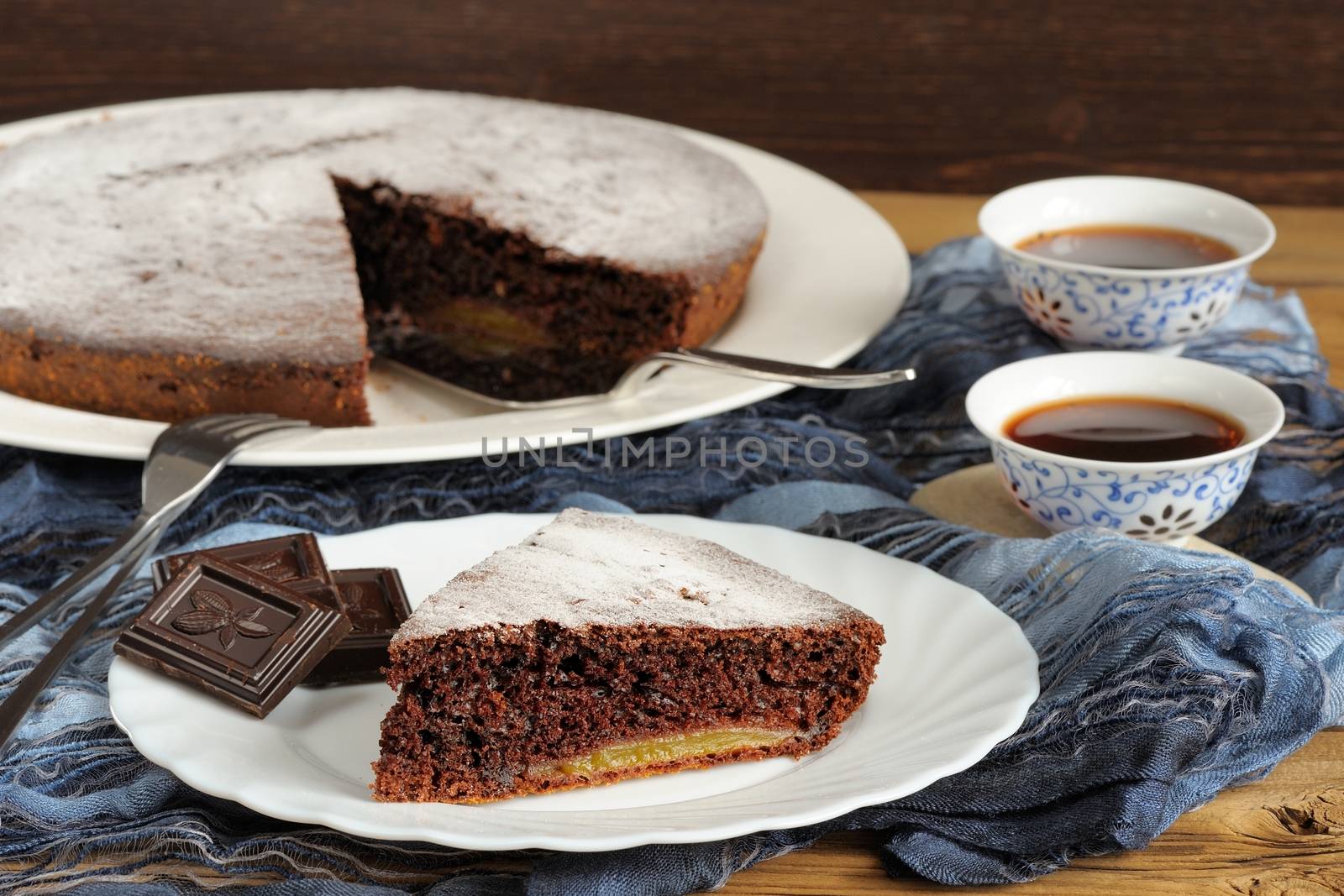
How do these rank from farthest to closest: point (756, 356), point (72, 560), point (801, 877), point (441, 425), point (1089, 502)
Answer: point (756, 356)
point (441, 425)
point (72, 560)
point (1089, 502)
point (801, 877)

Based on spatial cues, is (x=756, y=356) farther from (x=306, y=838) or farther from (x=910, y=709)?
(x=306, y=838)

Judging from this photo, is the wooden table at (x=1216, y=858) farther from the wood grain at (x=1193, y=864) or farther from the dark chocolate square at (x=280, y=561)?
the dark chocolate square at (x=280, y=561)

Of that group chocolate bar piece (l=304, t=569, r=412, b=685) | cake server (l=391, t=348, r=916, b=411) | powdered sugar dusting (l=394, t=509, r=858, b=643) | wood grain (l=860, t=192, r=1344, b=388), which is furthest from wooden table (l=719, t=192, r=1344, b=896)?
wood grain (l=860, t=192, r=1344, b=388)

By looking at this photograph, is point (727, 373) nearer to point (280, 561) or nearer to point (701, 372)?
point (701, 372)

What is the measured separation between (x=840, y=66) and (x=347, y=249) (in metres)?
2.47

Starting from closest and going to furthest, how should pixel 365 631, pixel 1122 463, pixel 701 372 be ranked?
pixel 365 631
pixel 1122 463
pixel 701 372

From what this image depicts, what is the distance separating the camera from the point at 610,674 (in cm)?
174

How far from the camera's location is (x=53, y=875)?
158cm

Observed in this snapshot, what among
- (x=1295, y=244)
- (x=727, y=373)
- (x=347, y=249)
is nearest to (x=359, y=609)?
(x=727, y=373)

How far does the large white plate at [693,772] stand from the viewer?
1501 millimetres

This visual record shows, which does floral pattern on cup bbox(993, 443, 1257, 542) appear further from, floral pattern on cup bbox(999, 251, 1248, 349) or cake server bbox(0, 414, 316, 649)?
cake server bbox(0, 414, 316, 649)

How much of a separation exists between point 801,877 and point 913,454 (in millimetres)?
1200

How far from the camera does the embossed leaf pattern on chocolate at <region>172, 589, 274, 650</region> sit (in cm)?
180

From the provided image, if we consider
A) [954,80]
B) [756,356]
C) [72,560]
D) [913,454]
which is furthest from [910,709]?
[954,80]
